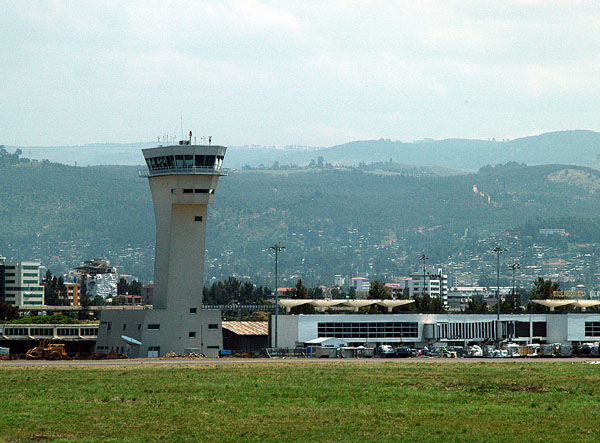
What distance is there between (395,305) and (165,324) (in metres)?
39.3

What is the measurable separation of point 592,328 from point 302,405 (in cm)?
10254

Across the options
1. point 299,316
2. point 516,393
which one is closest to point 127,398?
point 516,393

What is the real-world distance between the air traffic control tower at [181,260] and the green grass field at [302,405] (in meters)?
50.8

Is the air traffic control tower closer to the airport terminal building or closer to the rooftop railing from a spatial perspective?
the rooftop railing

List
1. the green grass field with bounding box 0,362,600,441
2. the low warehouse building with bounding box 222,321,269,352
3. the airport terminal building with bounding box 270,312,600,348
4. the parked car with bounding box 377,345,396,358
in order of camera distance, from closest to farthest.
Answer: the green grass field with bounding box 0,362,600,441, the parked car with bounding box 377,345,396,358, the airport terminal building with bounding box 270,312,600,348, the low warehouse building with bounding box 222,321,269,352

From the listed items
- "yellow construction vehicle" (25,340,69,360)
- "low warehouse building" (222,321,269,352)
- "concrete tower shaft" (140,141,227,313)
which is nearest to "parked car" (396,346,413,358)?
"concrete tower shaft" (140,141,227,313)

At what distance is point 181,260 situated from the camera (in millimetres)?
131375

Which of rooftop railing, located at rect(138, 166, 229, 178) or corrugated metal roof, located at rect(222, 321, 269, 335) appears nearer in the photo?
rooftop railing, located at rect(138, 166, 229, 178)

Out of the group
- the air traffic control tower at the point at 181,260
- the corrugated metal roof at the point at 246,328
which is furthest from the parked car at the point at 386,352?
the corrugated metal roof at the point at 246,328

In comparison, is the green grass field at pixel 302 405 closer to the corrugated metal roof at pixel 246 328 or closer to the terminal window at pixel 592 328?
the corrugated metal roof at pixel 246 328

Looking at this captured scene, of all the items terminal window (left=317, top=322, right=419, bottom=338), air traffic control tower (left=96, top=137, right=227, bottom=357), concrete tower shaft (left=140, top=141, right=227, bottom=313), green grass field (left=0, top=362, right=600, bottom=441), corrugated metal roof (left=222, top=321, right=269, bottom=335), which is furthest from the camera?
corrugated metal roof (left=222, top=321, right=269, bottom=335)

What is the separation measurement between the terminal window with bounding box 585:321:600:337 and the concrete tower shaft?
54981mm

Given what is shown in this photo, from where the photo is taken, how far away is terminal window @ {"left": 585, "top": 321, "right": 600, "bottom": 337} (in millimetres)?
148125

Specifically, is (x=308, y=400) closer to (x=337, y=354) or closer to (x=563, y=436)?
(x=563, y=436)
